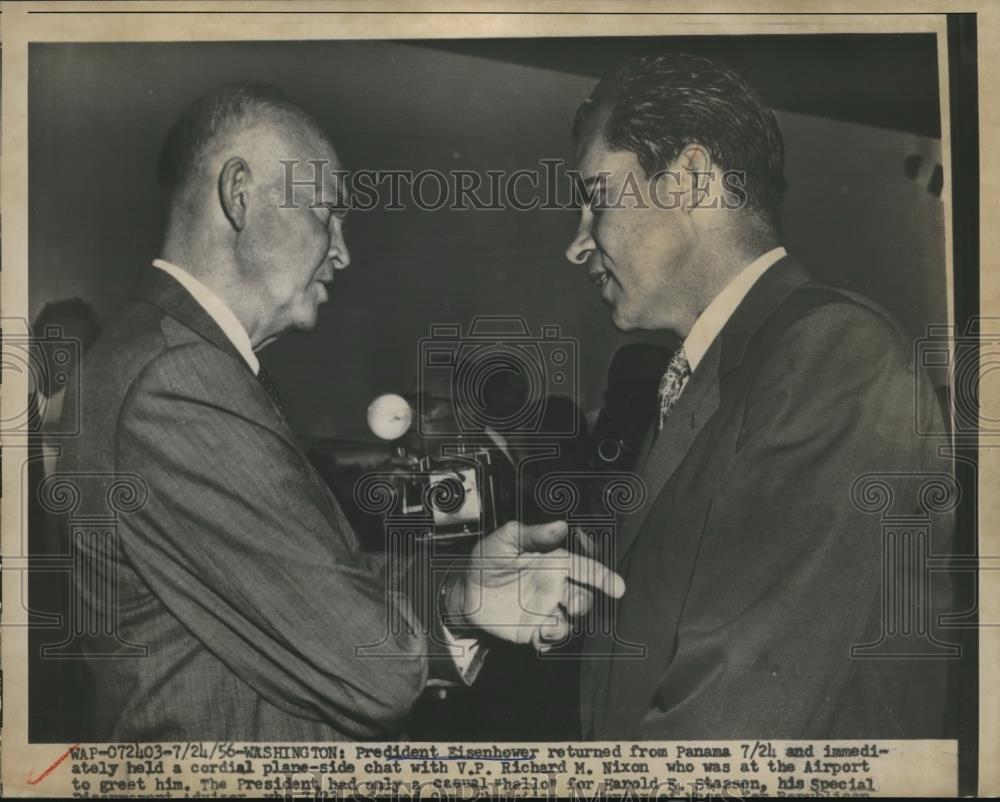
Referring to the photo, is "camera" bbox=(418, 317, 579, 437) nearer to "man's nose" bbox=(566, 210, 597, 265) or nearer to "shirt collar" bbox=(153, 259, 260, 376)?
"man's nose" bbox=(566, 210, 597, 265)

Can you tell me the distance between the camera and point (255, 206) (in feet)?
9.05

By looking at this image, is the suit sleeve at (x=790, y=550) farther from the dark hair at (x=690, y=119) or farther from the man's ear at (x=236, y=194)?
the man's ear at (x=236, y=194)

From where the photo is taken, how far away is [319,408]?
277cm

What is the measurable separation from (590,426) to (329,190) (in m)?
1.04

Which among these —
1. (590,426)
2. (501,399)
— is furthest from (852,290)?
(501,399)

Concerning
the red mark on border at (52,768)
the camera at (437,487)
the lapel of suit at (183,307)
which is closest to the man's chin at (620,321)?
the camera at (437,487)

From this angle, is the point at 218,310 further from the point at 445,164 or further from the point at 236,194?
the point at 445,164

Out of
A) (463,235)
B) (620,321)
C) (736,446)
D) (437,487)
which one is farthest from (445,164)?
(736,446)

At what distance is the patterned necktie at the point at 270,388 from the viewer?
276 centimetres

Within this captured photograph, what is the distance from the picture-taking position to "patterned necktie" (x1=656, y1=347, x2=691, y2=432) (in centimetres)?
276

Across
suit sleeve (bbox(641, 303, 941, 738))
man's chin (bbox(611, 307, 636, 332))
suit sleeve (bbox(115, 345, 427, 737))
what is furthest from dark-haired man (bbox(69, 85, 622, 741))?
man's chin (bbox(611, 307, 636, 332))

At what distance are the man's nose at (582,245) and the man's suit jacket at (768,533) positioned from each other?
458mm

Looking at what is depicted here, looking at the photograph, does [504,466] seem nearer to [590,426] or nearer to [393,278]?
[590,426]

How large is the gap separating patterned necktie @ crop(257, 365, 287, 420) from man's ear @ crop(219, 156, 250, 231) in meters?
0.43
